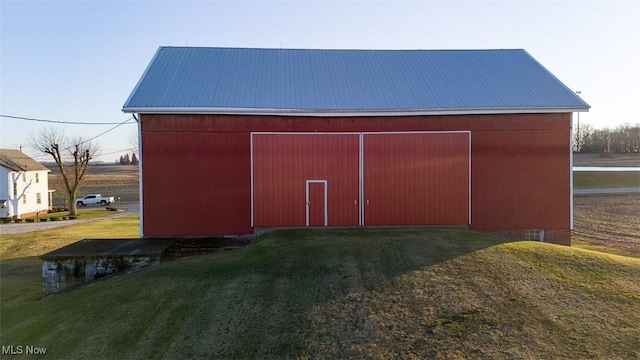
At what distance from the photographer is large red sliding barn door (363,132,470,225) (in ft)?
47.5

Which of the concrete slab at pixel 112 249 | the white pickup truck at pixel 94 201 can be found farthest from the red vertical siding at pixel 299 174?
the white pickup truck at pixel 94 201

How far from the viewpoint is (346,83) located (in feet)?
52.7

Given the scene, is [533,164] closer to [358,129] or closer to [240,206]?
[358,129]

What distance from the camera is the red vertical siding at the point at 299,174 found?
562 inches

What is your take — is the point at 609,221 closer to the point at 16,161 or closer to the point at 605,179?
the point at 605,179

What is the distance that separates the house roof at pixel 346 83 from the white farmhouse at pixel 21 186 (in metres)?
34.1

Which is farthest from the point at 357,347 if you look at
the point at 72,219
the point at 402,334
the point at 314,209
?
the point at 72,219

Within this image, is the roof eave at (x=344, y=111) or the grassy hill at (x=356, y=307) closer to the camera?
the grassy hill at (x=356, y=307)

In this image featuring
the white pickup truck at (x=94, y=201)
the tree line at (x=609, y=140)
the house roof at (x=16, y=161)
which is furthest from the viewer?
the tree line at (x=609, y=140)

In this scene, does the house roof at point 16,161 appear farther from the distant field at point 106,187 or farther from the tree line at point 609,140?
→ the tree line at point 609,140

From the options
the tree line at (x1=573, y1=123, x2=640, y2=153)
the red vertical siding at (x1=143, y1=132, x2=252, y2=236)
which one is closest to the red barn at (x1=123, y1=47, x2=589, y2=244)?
the red vertical siding at (x1=143, y1=132, x2=252, y2=236)

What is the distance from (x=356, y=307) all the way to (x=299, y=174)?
23.0ft

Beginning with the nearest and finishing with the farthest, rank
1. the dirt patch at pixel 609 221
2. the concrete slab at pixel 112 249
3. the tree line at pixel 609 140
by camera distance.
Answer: the concrete slab at pixel 112 249, the dirt patch at pixel 609 221, the tree line at pixel 609 140

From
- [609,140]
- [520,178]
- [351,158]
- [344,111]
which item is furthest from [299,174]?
[609,140]
